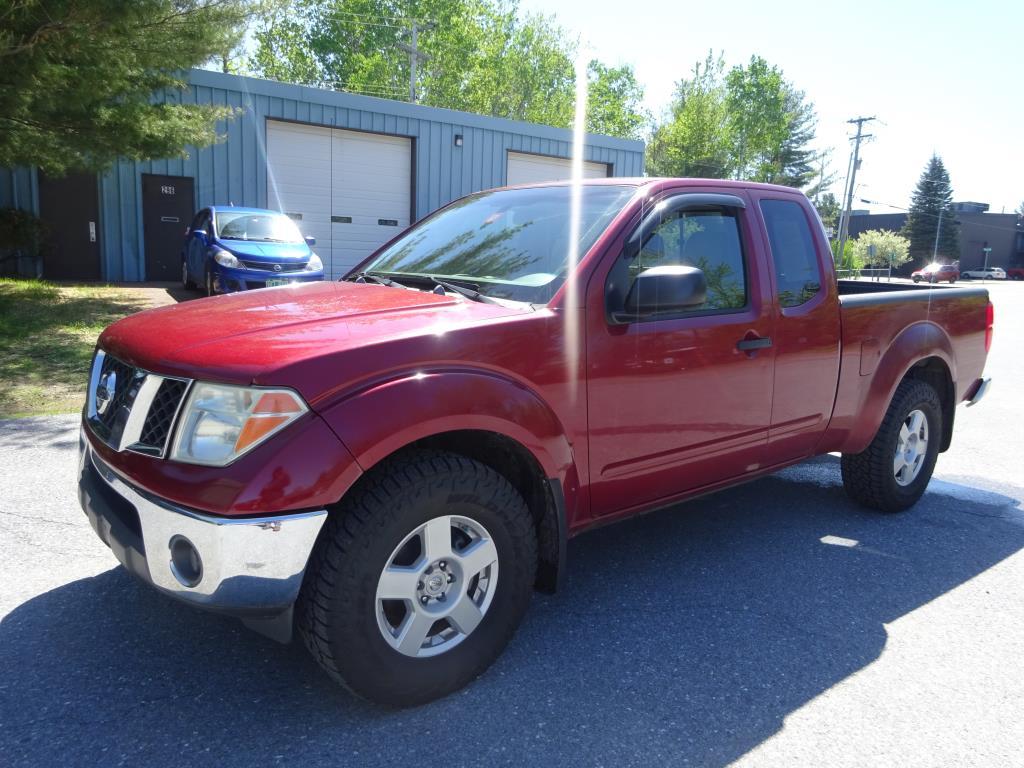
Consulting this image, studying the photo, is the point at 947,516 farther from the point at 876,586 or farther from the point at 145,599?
the point at 145,599

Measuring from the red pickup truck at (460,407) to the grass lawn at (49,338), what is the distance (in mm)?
4537

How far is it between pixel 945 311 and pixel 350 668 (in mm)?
4131

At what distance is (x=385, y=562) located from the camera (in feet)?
7.91

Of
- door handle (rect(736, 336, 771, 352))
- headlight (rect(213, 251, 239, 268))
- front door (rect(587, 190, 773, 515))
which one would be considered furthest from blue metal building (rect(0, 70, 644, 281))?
door handle (rect(736, 336, 771, 352))

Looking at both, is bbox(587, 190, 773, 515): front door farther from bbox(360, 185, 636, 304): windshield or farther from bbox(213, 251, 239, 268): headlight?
bbox(213, 251, 239, 268): headlight

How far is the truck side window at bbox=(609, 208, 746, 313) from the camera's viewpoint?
333cm

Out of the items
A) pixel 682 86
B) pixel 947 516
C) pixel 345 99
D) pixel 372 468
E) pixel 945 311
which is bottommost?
pixel 947 516

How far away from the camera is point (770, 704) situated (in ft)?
→ 8.80

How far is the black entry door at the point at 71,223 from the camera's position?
1570 cm

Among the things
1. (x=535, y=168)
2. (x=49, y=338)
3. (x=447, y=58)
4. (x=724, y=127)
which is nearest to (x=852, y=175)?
(x=724, y=127)

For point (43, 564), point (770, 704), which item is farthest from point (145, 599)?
point (770, 704)

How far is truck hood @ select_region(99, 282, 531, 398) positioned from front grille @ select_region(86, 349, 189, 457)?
1.8 inches

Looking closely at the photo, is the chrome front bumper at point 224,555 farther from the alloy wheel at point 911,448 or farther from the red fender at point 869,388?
the alloy wheel at point 911,448

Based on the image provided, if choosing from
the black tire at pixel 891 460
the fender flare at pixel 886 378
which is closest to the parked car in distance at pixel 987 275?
the black tire at pixel 891 460
